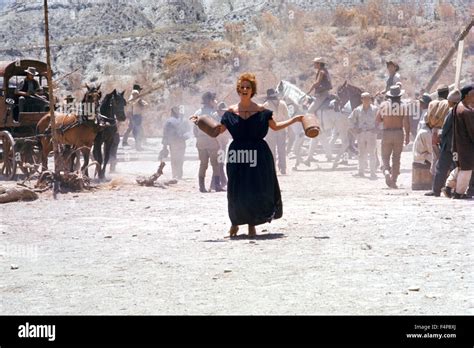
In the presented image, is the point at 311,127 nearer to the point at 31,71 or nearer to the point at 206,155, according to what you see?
the point at 206,155

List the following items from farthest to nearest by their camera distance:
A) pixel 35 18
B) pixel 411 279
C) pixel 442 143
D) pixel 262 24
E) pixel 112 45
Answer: pixel 35 18
pixel 112 45
pixel 262 24
pixel 442 143
pixel 411 279

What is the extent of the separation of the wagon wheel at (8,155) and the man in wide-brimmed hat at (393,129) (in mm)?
7121

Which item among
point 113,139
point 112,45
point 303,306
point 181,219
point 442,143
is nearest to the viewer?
point 303,306

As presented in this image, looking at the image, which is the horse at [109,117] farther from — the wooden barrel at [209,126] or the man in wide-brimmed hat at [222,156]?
the wooden barrel at [209,126]

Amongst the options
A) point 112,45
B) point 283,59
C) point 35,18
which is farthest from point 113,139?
point 35,18

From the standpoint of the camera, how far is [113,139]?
21.6m

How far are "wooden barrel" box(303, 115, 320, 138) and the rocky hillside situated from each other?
78.3 ft

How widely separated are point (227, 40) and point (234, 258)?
37.2m

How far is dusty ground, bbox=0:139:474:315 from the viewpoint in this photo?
8.14 m

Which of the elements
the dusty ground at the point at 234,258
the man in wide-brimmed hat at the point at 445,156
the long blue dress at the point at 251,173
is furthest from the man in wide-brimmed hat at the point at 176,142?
the long blue dress at the point at 251,173

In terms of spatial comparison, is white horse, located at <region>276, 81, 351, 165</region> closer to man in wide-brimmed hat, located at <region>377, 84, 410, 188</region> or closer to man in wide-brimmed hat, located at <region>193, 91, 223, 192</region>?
man in wide-brimmed hat, located at <region>377, 84, 410, 188</region>

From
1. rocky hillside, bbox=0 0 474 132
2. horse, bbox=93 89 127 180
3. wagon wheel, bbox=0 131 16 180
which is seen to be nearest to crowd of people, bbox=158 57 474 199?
horse, bbox=93 89 127 180

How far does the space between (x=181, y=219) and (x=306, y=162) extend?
10.8m

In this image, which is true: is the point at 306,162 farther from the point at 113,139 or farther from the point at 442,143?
the point at 442,143
